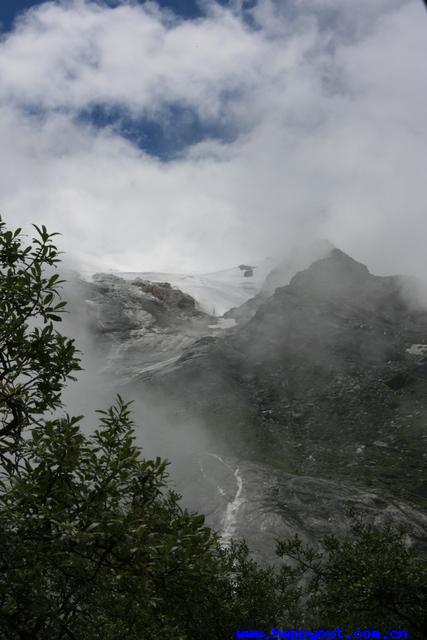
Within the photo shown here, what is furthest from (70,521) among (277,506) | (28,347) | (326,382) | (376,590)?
(326,382)

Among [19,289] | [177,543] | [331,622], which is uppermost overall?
[19,289]

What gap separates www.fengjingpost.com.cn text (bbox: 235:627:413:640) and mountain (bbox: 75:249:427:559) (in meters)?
47.7

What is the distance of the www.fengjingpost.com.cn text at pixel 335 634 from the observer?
56.3 feet

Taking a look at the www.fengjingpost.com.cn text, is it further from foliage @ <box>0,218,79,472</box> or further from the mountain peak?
the mountain peak

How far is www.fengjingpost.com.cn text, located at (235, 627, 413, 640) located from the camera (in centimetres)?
1717

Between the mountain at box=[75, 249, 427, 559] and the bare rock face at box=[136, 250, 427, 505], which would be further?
the bare rock face at box=[136, 250, 427, 505]

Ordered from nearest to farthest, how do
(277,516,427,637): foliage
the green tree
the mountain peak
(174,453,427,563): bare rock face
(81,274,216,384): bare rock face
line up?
1. the green tree
2. (277,516,427,637): foliage
3. (174,453,427,563): bare rock face
4. (81,274,216,384): bare rock face
5. the mountain peak

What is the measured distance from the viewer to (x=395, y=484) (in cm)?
9069

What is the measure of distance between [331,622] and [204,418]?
343ft

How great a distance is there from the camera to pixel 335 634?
1786cm

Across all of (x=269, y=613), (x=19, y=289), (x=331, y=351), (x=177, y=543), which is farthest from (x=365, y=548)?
(x=331, y=351)

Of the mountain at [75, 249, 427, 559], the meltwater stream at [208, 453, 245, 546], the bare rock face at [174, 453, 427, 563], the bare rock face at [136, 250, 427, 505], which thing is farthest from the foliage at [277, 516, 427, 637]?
the bare rock face at [136, 250, 427, 505]

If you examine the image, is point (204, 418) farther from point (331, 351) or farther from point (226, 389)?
point (331, 351)

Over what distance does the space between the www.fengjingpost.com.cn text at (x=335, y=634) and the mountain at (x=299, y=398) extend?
4775 cm
